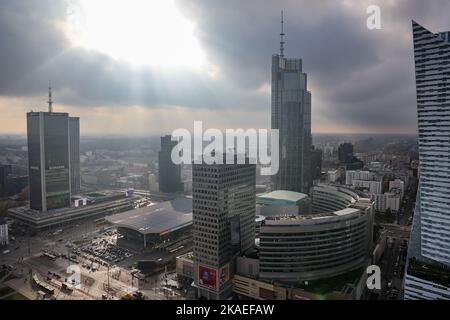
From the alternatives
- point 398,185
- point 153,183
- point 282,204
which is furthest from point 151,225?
point 398,185

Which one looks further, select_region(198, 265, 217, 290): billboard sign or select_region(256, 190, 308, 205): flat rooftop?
select_region(256, 190, 308, 205): flat rooftop

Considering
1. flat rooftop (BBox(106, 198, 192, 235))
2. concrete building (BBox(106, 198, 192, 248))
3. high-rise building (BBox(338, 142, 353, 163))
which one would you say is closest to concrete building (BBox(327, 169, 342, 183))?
high-rise building (BBox(338, 142, 353, 163))

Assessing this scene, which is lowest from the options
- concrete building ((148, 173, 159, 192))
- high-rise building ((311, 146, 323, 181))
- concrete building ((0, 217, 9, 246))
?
concrete building ((0, 217, 9, 246))

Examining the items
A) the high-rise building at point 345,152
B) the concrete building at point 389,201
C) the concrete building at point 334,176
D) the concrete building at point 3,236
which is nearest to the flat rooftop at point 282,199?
the concrete building at point 389,201

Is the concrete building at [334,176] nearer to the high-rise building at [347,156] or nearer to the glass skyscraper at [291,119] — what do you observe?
the high-rise building at [347,156]

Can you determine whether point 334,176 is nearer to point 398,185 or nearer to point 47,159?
point 398,185

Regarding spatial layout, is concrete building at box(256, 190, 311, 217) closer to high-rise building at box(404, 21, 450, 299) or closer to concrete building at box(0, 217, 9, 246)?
high-rise building at box(404, 21, 450, 299)
